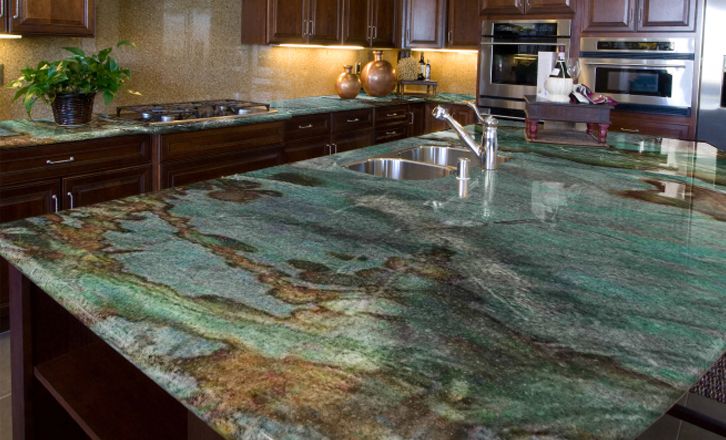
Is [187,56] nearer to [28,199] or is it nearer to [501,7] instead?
[28,199]

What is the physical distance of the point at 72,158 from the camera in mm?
3170

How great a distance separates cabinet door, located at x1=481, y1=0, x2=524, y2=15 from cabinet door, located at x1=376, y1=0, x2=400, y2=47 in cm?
78

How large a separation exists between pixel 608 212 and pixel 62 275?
1.43 metres

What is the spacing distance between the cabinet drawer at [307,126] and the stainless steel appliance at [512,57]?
1469 mm

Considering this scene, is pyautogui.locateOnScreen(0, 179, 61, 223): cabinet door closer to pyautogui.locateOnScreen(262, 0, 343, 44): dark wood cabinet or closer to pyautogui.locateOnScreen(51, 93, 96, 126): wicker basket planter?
pyautogui.locateOnScreen(51, 93, 96, 126): wicker basket planter

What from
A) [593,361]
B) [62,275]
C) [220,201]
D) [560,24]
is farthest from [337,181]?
[560,24]

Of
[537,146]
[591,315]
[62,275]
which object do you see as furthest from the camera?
[537,146]

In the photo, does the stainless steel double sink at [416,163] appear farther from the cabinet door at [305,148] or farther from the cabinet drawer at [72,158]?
the cabinet door at [305,148]

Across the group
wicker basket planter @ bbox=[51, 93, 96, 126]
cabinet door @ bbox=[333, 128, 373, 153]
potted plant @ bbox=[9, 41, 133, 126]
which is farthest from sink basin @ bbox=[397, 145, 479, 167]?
cabinet door @ bbox=[333, 128, 373, 153]

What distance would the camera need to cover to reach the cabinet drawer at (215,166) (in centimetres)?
365

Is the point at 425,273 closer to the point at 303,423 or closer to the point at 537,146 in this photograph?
the point at 303,423

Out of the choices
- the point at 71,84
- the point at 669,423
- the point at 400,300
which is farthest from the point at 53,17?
the point at 669,423

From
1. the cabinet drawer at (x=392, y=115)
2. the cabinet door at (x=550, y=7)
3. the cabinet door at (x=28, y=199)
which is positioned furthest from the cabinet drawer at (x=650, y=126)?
the cabinet door at (x=28, y=199)

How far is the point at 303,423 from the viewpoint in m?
0.82
